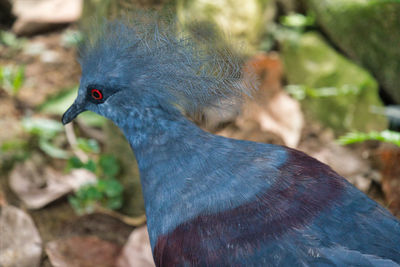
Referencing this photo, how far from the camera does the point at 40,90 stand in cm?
378

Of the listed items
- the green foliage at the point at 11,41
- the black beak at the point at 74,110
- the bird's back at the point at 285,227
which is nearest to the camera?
the bird's back at the point at 285,227

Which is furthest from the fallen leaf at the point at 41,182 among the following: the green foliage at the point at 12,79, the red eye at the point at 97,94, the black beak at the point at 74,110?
the red eye at the point at 97,94

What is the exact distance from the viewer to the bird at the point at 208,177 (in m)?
1.38

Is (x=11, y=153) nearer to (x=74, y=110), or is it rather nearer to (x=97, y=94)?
(x=74, y=110)

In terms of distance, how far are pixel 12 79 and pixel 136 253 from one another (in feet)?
6.56

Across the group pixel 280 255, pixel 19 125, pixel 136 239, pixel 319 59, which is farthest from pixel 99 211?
pixel 319 59

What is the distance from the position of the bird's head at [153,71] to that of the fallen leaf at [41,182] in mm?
1268

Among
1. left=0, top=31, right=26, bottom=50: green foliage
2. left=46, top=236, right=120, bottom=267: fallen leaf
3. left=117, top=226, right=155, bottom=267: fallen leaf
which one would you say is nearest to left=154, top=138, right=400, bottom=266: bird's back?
left=117, top=226, right=155, bottom=267: fallen leaf

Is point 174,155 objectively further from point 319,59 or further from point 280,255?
point 319,59

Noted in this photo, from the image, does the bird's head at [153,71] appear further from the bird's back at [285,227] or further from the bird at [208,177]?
the bird's back at [285,227]

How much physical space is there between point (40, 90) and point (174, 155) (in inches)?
102

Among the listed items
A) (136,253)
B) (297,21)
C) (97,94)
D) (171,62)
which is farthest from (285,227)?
(297,21)

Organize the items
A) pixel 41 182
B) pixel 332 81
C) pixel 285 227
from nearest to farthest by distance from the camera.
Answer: pixel 285 227
pixel 41 182
pixel 332 81

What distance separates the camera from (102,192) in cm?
272
